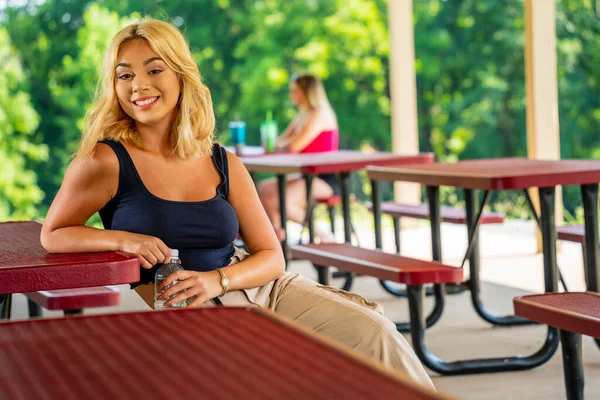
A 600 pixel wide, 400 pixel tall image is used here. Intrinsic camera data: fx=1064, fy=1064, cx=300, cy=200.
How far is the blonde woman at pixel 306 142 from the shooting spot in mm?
6230

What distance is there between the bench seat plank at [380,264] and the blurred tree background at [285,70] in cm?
555

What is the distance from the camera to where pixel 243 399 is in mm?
900

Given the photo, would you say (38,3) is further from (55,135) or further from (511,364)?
(511,364)

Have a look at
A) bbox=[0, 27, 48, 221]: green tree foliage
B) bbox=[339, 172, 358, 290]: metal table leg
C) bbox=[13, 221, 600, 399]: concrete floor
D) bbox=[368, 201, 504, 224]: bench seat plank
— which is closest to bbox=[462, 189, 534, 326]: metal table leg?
bbox=[13, 221, 600, 399]: concrete floor

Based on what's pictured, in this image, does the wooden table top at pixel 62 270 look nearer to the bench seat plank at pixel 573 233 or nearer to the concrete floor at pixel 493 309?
the concrete floor at pixel 493 309

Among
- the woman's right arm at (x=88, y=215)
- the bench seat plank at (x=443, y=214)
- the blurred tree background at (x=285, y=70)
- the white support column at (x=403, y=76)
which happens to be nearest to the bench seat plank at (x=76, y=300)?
the woman's right arm at (x=88, y=215)

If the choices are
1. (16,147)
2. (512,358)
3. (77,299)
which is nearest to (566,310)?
(512,358)

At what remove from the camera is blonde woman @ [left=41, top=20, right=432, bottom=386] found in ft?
7.15

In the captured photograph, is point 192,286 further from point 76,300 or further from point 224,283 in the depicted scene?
point 76,300

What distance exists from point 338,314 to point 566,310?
756 mm

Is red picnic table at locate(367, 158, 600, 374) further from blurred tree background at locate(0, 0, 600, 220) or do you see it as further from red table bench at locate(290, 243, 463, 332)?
blurred tree background at locate(0, 0, 600, 220)

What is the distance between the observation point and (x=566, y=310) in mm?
2543

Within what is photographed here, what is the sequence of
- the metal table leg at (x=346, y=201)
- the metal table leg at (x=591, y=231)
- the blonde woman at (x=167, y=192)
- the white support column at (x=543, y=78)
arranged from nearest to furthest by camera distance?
1. the blonde woman at (x=167, y=192)
2. the metal table leg at (x=591, y=231)
3. the metal table leg at (x=346, y=201)
4. the white support column at (x=543, y=78)

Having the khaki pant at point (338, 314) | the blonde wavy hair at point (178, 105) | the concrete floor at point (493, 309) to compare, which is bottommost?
the concrete floor at point (493, 309)
